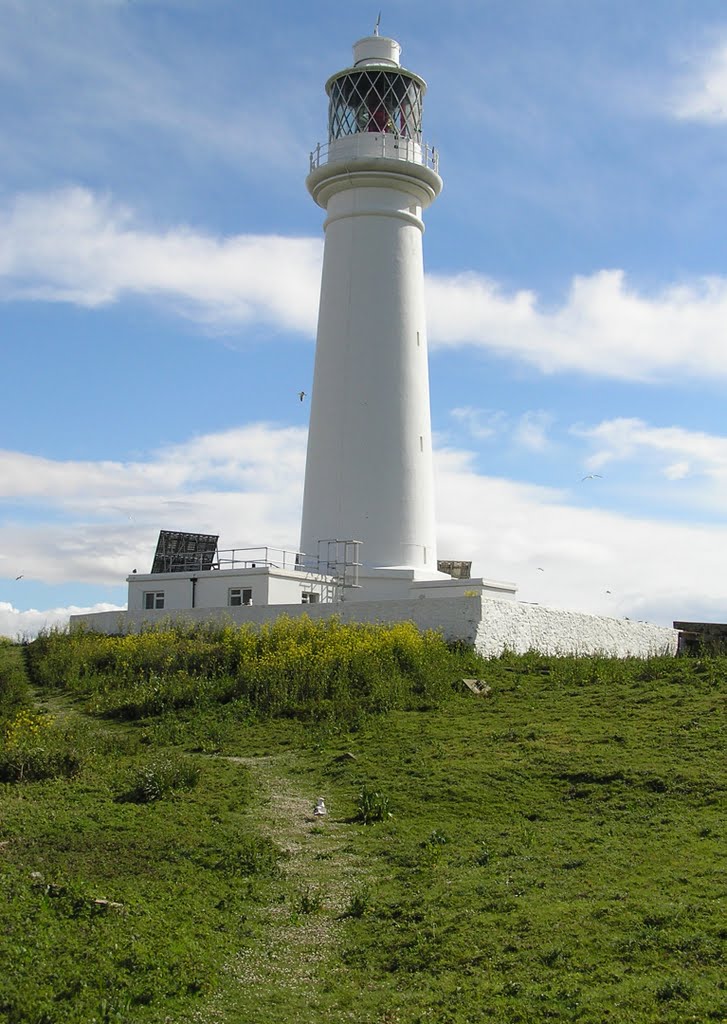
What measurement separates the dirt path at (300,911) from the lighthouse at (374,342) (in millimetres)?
13877

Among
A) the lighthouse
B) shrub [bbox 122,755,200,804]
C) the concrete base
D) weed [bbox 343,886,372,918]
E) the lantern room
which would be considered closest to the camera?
weed [bbox 343,886,372,918]

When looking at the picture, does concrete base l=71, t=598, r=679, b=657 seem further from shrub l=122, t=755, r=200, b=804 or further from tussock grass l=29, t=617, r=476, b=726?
shrub l=122, t=755, r=200, b=804

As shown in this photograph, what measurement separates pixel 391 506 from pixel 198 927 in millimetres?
18744

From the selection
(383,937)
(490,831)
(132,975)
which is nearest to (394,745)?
(490,831)

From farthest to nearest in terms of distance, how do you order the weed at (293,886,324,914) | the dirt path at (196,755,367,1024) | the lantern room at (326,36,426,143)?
the lantern room at (326,36,426,143), the weed at (293,886,324,914), the dirt path at (196,755,367,1024)

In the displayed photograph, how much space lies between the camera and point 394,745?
16.9 meters

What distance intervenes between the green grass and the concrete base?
15.7 ft

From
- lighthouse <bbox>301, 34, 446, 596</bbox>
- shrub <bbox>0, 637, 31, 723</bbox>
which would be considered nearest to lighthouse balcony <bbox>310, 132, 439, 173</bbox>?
lighthouse <bbox>301, 34, 446, 596</bbox>

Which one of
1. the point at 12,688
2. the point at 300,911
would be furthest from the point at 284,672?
the point at 300,911

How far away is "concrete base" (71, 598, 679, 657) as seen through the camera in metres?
23.6

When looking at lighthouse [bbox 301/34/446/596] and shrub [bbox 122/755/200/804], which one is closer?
shrub [bbox 122/755/200/804]

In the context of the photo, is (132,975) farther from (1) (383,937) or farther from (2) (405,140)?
(2) (405,140)

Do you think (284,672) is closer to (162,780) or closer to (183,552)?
(162,780)

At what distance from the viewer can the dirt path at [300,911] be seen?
9070mm
